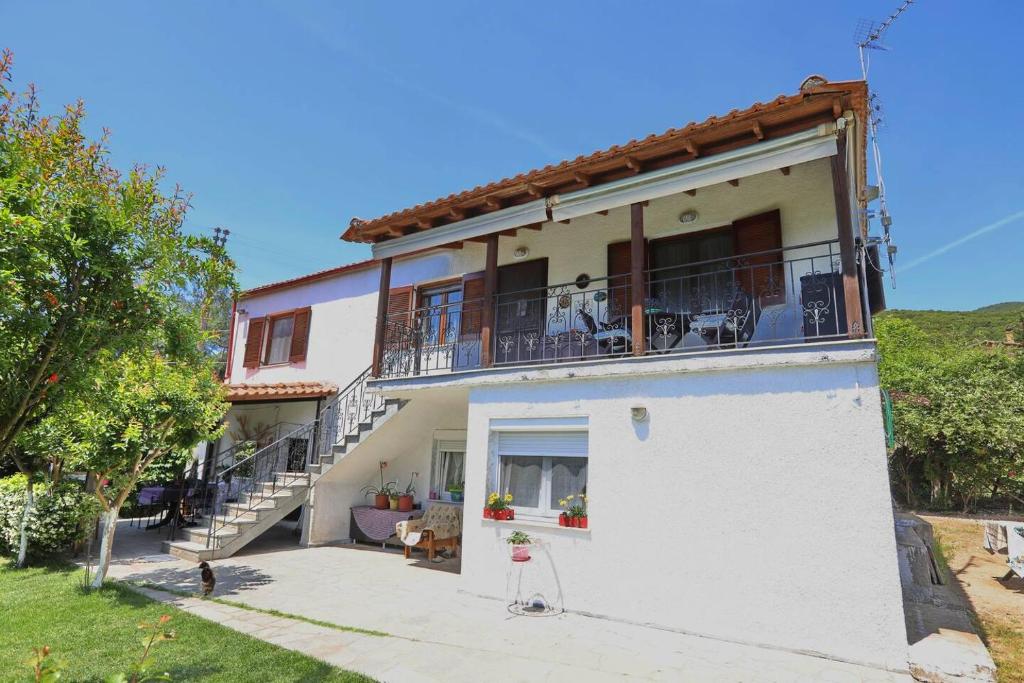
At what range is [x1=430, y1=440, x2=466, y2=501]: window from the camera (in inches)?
482

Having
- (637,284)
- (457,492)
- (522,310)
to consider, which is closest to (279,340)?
(457,492)

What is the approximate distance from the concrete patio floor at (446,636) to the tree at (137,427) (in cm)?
153

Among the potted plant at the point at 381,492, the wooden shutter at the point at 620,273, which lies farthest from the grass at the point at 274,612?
the wooden shutter at the point at 620,273

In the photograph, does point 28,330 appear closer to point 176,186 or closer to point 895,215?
point 176,186

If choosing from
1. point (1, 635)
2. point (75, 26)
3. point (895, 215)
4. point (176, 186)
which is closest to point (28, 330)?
point (176, 186)

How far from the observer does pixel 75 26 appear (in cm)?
870

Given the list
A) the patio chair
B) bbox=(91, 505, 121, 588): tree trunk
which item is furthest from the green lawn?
the patio chair

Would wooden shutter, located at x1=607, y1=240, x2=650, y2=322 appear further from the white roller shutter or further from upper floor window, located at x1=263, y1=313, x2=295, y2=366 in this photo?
upper floor window, located at x1=263, y1=313, x2=295, y2=366

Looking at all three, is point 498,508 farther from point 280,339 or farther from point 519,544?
point 280,339

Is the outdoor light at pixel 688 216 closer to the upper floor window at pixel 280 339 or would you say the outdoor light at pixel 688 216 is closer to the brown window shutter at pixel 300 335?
the brown window shutter at pixel 300 335

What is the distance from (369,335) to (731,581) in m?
10.9

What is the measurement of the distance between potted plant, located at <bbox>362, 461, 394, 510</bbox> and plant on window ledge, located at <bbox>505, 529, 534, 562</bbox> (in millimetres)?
5530

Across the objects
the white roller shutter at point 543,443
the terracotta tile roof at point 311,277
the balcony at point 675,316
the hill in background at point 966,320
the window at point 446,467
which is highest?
the hill in background at point 966,320

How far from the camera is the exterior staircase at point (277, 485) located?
10680 mm
